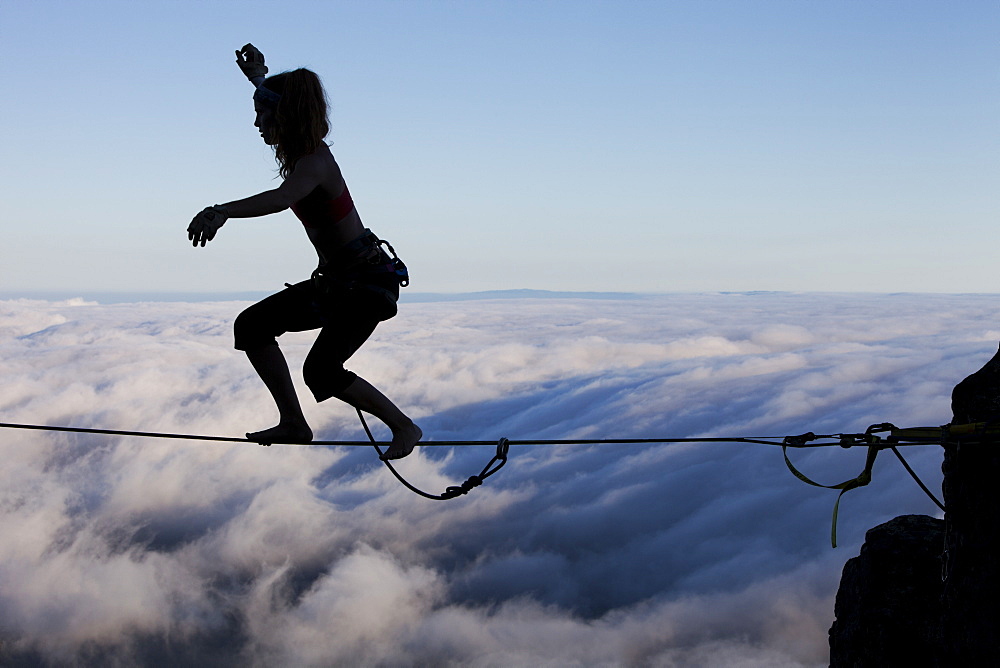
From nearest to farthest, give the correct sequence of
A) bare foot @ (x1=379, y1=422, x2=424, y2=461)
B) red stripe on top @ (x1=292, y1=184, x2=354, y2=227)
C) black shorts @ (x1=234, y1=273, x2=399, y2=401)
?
red stripe on top @ (x1=292, y1=184, x2=354, y2=227) → black shorts @ (x1=234, y1=273, x2=399, y2=401) → bare foot @ (x1=379, y1=422, x2=424, y2=461)

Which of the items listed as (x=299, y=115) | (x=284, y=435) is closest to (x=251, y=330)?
(x=284, y=435)

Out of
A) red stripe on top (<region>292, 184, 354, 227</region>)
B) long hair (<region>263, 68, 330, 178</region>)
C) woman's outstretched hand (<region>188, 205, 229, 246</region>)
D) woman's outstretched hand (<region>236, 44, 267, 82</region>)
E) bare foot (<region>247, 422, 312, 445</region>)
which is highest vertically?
woman's outstretched hand (<region>236, 44, 267, 82</region>)

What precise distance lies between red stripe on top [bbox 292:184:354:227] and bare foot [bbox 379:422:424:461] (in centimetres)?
196

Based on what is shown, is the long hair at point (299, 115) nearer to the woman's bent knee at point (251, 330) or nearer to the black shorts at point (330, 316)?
the black shorts at point (330, 316)

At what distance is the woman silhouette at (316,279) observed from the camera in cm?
623

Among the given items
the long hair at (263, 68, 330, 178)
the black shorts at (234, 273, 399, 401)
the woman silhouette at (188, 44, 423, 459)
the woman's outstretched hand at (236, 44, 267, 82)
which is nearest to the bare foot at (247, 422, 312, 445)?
the woman silhouette at (188, 44, 423, 459)

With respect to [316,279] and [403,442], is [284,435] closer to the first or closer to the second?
[403,442]

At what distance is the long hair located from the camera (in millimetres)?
6215

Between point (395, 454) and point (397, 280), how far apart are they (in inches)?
59.0

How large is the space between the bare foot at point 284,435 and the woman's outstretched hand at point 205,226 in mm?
2432

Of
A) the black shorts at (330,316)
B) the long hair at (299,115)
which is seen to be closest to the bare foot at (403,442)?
the black shorts at (330,316)

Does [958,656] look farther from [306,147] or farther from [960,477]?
[306,147]

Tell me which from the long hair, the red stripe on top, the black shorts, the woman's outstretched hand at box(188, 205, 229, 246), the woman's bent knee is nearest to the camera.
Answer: the woman's outstretched hand at box(188, 205, 229, 246)

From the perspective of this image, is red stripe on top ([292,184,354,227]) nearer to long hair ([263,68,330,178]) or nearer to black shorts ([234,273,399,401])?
long hair ([263,68,330,178])
